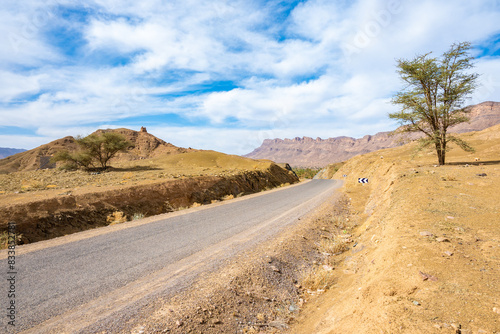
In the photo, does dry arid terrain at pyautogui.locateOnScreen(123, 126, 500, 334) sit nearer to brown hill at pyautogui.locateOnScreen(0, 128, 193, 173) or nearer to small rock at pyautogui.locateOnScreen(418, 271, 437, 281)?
small rock at pyautogui.locateOnScreen(418, 271, 437, 281)

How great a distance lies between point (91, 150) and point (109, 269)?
35.9m

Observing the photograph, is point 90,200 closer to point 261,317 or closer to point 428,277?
point 261,317

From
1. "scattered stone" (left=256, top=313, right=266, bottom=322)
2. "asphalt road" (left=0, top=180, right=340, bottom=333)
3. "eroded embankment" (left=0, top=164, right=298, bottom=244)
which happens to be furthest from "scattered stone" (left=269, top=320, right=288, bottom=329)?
"eroded embankment" (left=0, top=164, right=298, bottom=244)

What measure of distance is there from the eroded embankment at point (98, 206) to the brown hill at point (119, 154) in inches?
3032

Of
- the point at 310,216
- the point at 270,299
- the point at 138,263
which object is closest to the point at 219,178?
the point at 310,216

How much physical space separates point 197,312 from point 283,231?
234 inches

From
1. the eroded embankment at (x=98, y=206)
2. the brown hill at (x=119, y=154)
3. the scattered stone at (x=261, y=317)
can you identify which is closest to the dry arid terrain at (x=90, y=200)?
the eroded embankment at (x=98, y=206)

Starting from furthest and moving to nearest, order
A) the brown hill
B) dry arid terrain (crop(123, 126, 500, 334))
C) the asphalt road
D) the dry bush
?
the brown hill
the dry bush
the asphalt road
dry arid terrain (crop(123, 126, 500, 334))

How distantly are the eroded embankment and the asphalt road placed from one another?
438cm

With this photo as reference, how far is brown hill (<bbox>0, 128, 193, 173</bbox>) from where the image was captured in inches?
3511

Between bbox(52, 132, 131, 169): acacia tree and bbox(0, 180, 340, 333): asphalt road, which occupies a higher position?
bbox(52, 132, 131, 169): acacia tree

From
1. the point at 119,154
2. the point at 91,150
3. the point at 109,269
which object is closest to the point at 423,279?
the point at 109,269

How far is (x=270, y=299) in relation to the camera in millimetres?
5027

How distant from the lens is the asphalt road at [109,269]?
166 inches
